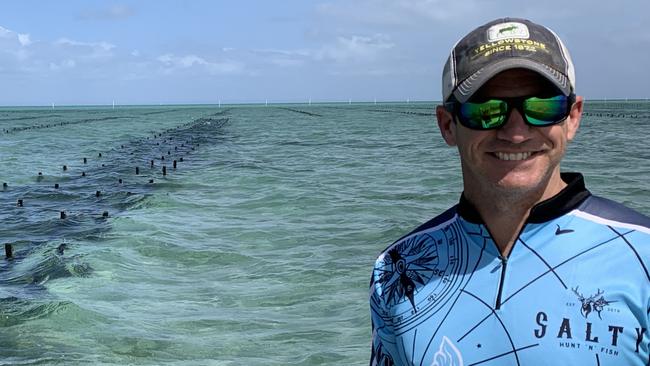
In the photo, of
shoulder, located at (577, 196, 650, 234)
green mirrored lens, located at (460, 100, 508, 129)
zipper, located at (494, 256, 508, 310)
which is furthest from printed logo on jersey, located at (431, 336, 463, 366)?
green mirrored lens, located at (460, 100, 508, 129)

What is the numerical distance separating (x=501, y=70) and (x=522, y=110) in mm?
168

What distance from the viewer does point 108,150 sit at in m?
41.7

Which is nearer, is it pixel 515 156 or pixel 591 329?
pixel 591 329

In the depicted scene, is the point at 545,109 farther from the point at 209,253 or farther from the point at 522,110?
the point at 209,253

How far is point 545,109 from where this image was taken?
235 centimetres

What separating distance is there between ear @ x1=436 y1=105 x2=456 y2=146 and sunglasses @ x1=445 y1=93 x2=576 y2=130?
158 mm

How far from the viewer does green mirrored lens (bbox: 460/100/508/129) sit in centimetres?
237

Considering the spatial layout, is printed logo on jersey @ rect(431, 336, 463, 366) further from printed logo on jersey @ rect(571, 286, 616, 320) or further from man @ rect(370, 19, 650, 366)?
printed logo on jersey @ rect(571, 286, 616, 320)

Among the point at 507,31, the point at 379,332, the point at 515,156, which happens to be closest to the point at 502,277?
the point at 515,156

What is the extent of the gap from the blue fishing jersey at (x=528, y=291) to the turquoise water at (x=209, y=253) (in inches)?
226

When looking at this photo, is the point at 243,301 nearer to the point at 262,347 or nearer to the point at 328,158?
the point at 262,347

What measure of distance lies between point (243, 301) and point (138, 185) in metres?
14.6

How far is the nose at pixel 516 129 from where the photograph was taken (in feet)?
7.77

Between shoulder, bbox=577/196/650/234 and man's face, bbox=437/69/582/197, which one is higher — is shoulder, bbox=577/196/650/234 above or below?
below
